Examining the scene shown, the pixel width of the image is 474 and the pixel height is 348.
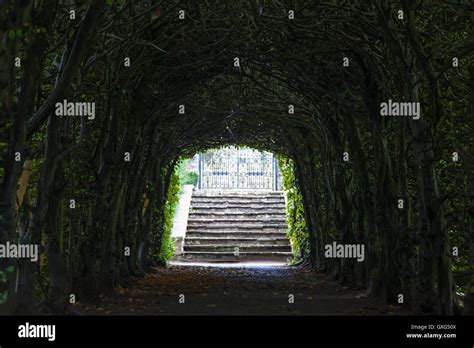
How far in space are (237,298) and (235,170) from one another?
2617 centimetres

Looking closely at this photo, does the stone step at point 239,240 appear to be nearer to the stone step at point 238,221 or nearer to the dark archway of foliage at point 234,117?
the stone step at point 238,221

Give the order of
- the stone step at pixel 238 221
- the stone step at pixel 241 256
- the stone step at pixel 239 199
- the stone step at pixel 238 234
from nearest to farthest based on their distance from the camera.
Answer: the stone step at pixel 241 256, the stone step at pixel 238 234, the stone step at pixel 238 221, the stone step at pixel 239 199

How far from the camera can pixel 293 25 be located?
10.6m

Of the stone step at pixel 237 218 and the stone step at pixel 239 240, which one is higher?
the stone step at pixel 237 218

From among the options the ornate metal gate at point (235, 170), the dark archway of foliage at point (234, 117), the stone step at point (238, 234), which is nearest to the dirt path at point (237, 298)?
the dark archway of foliage at point (234, 117)

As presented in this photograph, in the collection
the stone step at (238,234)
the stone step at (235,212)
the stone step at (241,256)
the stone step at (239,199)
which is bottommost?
the stone step at (241,256)

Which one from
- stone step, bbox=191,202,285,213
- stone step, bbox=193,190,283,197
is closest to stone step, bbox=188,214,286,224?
stone step, bbox=191,202,285,213

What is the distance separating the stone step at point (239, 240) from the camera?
29422mm

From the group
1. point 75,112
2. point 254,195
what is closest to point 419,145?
point 75,112

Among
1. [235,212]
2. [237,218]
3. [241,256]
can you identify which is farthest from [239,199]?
[241,256]

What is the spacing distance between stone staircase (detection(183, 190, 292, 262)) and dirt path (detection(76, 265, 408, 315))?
36.9 feet

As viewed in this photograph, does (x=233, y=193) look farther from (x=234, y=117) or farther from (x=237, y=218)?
(x=234, y=117)

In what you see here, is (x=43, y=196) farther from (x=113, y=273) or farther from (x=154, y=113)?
(x=154, y=113)

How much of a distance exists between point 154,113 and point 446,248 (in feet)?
25.6
